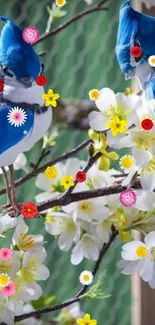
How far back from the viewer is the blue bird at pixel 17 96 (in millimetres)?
471

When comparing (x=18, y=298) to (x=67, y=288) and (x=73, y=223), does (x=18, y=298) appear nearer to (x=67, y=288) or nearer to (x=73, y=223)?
(x=73, y=223)

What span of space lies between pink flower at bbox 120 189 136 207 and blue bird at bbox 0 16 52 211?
82 mm

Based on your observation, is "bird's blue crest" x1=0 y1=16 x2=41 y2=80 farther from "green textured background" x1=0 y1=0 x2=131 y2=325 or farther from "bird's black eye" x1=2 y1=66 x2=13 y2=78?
"green textured background" x1=0 y1=0 x2=131 y2=325

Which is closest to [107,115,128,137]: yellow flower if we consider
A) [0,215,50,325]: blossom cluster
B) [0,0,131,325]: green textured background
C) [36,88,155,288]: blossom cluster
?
[36,88,155,288]: blossom cluster

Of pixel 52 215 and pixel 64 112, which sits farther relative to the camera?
pixel 64 112

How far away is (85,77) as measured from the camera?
123 cm

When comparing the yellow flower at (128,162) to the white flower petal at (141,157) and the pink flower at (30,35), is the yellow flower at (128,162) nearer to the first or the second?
the white flower petal at (141,157)

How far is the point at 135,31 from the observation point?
19.9 inches

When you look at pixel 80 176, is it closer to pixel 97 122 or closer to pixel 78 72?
pixel 97 122

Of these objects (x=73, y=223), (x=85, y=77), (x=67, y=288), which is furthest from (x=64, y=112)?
(x=73, y=223)

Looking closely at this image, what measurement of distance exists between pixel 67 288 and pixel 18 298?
761mm

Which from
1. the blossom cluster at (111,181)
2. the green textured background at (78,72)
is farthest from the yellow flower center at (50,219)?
the green textured background at (78,72)

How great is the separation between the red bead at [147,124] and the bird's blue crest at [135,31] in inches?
3.0

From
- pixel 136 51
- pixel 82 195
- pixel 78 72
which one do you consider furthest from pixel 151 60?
pixel 78 72
